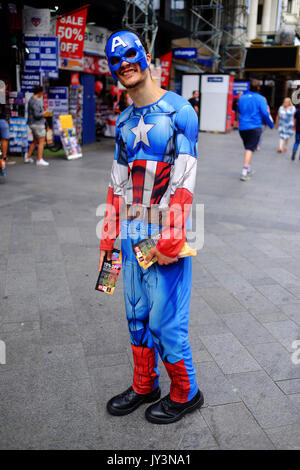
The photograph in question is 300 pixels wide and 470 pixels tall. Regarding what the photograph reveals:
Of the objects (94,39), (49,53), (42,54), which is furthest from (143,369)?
(94,39)

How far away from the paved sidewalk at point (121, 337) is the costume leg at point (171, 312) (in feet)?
1.29

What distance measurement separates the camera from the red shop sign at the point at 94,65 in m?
15.4

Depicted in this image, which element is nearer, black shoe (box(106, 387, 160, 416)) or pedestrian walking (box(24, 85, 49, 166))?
black shoe (box(106, 387, 160, 416))

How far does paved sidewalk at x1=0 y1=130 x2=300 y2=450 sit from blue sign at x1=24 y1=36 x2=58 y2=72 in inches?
210

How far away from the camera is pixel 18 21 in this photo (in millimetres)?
11539

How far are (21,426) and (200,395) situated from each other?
105cm

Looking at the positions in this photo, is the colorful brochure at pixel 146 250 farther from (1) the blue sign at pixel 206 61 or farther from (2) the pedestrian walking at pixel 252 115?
(1) the blue sign at pixel 206 61

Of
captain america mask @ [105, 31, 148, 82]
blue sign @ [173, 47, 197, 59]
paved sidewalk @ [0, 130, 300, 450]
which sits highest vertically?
blue sign @ [173, 47, 197, 59]

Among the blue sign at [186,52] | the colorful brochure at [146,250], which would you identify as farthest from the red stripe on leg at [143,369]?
the blue sign at [186,52]

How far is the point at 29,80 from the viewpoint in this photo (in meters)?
12.0

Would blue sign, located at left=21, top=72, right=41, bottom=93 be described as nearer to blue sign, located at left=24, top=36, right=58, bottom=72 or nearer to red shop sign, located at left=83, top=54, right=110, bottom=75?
blue sign, located at left=24, top=36, right=58, bottom=72

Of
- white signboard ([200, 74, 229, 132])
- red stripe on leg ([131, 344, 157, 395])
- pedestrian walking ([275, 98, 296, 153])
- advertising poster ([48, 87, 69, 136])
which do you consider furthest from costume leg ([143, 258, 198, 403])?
white signboard ([200, 74, 229, 132])

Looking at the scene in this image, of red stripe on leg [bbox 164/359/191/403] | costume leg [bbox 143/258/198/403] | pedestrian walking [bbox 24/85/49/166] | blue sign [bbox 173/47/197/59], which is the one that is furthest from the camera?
blue sign [bbox 173/47/197/59]

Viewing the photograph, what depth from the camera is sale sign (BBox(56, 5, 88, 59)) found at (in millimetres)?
11681
